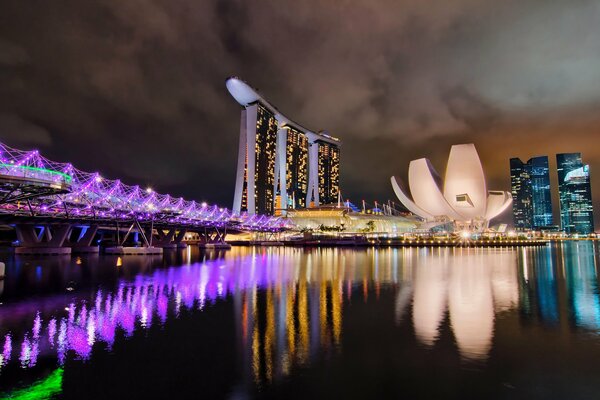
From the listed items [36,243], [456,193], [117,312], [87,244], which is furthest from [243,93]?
[117,312]

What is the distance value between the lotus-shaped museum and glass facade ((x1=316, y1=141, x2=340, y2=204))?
86.5m

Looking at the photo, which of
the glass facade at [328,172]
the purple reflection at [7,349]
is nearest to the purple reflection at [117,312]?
the purple reflection at [7,349]

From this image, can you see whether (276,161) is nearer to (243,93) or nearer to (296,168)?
(296,168)

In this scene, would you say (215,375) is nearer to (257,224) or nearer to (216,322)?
(216,322)

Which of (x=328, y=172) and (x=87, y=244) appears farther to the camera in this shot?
(x=328, y=172)

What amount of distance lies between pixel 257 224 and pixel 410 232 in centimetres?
3714

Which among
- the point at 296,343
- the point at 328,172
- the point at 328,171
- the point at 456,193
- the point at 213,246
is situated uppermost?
the point at 328,171

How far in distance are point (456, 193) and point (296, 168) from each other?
91.7m

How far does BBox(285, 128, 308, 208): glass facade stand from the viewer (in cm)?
15166

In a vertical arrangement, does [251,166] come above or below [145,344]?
above

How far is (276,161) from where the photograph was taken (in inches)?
5379

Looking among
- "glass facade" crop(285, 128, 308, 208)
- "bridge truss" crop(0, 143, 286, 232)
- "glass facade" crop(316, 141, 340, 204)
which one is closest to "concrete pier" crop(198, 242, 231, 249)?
"bridge truss" crop(0, 143, 286, 232)

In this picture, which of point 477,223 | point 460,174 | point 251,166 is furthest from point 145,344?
point 251,166

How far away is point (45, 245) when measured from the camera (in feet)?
131
